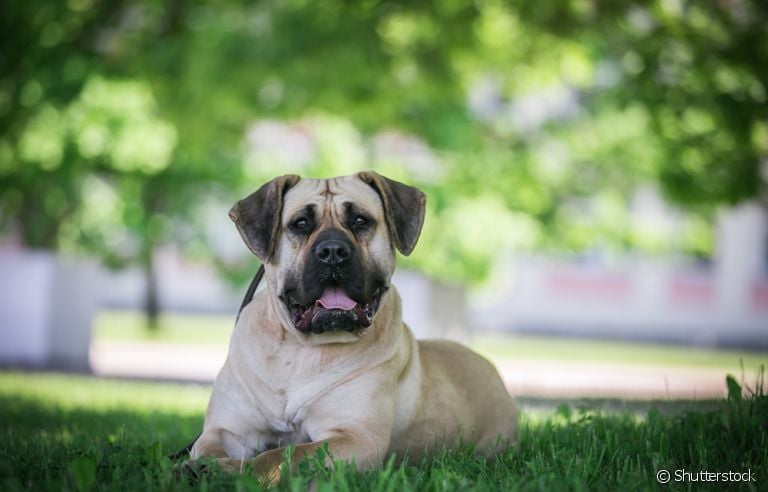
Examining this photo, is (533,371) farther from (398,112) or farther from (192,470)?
(192,470)

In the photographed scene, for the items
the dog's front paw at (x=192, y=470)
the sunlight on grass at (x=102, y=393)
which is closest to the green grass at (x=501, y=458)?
the dog's front paw at (x=192, y=470)

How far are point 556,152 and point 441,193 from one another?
2.85 m

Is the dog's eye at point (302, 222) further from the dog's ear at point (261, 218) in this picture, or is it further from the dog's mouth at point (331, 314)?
the dog's mouth at point (331, 314)

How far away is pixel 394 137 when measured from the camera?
1759cm

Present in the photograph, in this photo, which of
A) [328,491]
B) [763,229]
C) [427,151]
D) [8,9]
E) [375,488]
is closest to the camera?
[328,491]

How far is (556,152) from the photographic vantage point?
17641 mm

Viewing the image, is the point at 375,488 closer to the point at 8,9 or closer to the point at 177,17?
the point at 8,9

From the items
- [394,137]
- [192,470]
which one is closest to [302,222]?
[192,470]

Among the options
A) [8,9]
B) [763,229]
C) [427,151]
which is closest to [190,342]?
[427,151]

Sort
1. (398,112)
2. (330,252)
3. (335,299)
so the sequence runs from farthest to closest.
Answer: (398,112)
(335,299)
(330,252)

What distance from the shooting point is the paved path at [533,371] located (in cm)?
1384

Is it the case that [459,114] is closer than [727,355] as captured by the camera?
Yes

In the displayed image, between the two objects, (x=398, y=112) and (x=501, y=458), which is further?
(x=398, y=112)

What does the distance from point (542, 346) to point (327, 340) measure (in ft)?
68.2
